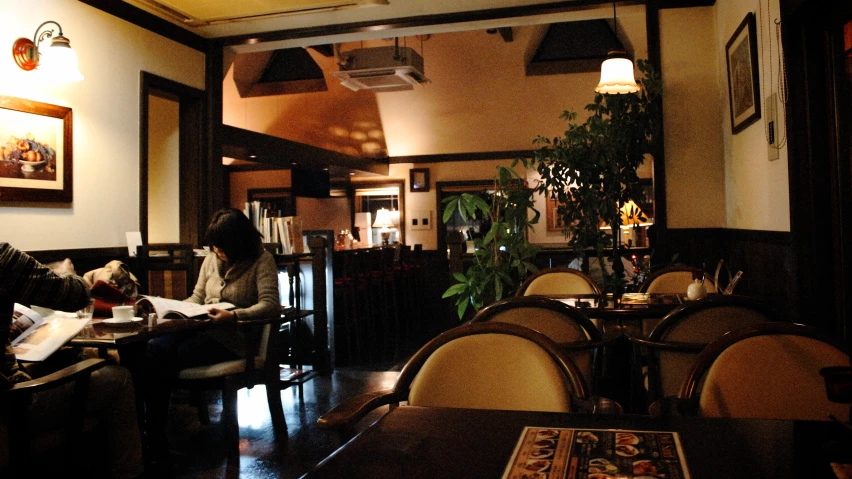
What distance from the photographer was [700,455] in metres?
1.04

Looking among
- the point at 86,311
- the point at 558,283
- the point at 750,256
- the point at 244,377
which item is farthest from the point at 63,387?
the point at 750,256

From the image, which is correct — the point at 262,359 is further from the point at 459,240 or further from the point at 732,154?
the point at 732,154

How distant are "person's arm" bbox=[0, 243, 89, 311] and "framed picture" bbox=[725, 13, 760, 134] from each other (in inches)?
152

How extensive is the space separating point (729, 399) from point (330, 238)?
532cm

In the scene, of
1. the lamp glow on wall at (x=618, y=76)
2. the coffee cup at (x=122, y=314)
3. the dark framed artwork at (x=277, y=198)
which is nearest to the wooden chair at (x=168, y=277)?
the coffee cup at (x=122, y=314)

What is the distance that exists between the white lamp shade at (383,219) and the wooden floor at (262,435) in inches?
266

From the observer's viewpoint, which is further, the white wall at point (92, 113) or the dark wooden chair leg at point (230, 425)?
the white wall at point (92, 113)

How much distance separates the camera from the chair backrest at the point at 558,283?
13.5 ft

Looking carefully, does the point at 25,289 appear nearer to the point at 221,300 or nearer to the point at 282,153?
the point at 221,300

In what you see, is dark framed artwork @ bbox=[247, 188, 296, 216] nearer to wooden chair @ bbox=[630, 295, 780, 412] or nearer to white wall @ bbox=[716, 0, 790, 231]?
white wall @ bbox=[716, 0, 790, 231]

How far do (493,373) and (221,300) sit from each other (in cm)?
288

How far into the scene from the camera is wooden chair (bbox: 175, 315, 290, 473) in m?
3.64

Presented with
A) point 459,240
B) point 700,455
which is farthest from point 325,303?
point 700,455

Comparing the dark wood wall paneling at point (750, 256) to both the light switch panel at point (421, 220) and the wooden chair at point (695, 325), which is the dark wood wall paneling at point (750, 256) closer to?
the wooden chair at point (695, 325)
